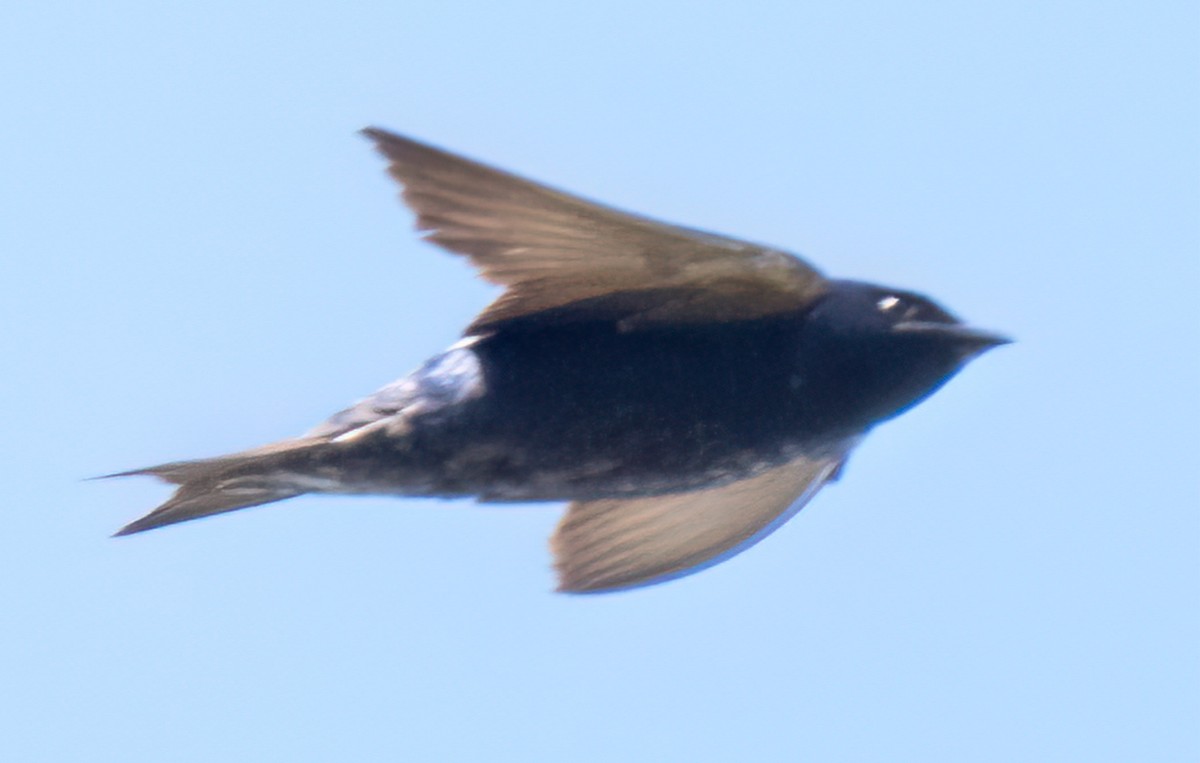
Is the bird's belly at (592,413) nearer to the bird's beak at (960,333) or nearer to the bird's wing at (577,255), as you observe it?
the bird's wing at (577,255)

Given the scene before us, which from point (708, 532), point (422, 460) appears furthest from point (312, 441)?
point (708, 532)

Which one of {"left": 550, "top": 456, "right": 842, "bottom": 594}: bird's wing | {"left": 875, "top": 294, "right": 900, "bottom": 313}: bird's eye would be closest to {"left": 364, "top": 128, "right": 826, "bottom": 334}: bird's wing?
{"left": 875, "top": 294, "right": 900, "bottom": 313}: bird's eye

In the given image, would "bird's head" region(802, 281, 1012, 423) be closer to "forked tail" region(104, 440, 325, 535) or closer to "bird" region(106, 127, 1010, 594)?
"bird" region(106, 127, 1010, 594)

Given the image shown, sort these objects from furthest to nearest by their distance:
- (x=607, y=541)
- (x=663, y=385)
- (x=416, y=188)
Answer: (x=607, y=541), (x=663, y=385), (x=416, y=188)

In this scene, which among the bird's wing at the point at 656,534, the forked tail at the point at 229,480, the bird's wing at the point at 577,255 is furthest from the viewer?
the bird's wing at the point at 656,534

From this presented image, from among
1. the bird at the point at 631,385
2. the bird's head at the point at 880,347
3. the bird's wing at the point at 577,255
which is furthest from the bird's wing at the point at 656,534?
the bird's wing at the point at 577,255

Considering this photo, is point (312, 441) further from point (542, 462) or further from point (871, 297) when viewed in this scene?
point (871, 297)
